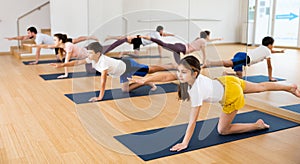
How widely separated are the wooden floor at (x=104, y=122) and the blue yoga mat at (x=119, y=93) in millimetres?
167

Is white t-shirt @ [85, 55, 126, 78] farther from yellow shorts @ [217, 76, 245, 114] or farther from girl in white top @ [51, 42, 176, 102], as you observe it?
yellow shorts @ [217, 76, 245, 114]

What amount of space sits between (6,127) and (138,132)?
1279 millimetres

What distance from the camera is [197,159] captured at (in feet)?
7.91

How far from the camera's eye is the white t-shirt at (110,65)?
3949mm

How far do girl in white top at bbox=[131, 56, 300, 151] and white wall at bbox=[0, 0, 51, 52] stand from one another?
6778mm

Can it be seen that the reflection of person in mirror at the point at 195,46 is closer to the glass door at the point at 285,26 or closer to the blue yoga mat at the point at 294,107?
the glass door at the point at 285,26

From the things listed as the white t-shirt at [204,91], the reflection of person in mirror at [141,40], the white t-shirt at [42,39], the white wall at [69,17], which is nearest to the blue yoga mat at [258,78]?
the white t-shirt at [204,91]

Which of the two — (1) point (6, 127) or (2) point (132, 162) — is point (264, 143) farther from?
(1) point (6, 127)

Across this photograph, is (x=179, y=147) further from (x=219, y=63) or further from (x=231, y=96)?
(x=219, y=63)

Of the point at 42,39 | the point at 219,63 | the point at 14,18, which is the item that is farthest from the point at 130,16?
the point at 14,18

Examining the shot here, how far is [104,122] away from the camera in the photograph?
324 cm

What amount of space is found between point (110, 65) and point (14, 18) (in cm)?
580

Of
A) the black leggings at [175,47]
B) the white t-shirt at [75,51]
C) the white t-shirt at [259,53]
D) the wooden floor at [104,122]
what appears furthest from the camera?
the white t-shirt at [75,51]

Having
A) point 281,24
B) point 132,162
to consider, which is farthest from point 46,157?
point 281,24
